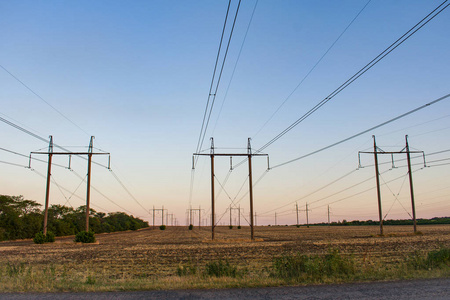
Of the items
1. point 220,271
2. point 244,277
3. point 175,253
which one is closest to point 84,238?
point 175,253

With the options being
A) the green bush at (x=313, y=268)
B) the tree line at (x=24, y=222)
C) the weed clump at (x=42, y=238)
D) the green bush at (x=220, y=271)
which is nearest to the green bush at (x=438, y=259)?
the green bush at (x=313, y=268)

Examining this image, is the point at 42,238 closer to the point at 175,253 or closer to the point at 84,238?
the point at 84,238

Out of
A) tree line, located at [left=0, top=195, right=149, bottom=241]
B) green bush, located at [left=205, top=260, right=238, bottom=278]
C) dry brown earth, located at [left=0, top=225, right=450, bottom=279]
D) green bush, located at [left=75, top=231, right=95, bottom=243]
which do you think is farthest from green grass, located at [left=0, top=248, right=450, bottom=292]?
tree line, located at [left=0, top=195, right=149, bottom=241]

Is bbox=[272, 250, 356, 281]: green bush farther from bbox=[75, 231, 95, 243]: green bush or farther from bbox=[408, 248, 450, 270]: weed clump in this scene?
bbox=[75, 231, 95, 243]: green bush

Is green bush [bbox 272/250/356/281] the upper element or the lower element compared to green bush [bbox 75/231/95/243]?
upper

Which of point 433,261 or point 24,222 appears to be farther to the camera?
point 24,222

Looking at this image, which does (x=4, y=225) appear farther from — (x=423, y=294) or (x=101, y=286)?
(x=423, y=294)

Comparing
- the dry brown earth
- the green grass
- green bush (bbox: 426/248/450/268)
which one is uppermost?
green bush (bbox: 426/248/450/268)

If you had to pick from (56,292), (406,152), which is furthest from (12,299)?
(406,152)

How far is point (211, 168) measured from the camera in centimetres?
5122

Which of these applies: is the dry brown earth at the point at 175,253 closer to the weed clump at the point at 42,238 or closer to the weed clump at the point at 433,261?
the weed clump at the point at 433,261

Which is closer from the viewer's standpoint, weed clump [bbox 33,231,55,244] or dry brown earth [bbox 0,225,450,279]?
dry brown earth [bbox 0,225,450,279]

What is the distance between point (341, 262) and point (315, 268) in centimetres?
153

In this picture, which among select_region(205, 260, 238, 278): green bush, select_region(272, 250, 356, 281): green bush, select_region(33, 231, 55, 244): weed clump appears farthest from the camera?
select_region(33, 231, 55, 244): weed clump
